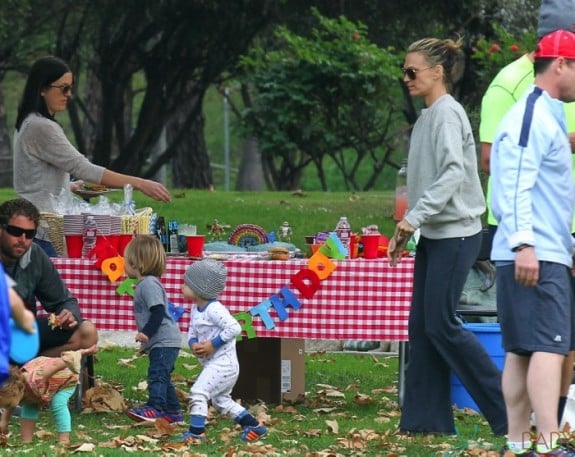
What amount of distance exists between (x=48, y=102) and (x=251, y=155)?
25.1 meters

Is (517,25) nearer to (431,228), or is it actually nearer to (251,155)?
(431,228)

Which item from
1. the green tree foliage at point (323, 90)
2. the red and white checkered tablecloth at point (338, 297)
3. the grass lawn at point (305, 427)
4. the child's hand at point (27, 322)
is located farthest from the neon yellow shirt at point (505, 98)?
the green tree foliage at point (323, 90)

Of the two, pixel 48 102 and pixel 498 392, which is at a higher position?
pixel 48 102

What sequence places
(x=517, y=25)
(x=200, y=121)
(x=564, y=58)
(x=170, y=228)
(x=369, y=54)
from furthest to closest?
(x=200, y=121) < (x=369, y=54) < (x=517, y=25) < (x=170, y=228) < (x=564, y=58)

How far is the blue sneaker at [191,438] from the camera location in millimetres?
6801

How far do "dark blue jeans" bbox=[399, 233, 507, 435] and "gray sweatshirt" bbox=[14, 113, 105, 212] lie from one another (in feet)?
7.12

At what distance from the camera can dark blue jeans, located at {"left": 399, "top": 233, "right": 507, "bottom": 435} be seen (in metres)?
6.64

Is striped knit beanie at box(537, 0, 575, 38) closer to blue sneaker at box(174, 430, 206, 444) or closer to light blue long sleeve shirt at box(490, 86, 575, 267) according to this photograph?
light blue long sleeve shirt at box(490, 86, 575, 267)

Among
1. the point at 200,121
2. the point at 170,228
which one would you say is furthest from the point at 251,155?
the point at 170,228

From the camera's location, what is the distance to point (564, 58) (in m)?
5.59

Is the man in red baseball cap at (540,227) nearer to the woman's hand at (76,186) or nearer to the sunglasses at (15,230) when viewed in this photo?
the sunglasses at (15,230)

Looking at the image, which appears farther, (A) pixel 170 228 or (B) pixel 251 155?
(B) pixel 251 155

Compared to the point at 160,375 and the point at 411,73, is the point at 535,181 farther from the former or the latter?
the point at 160,375

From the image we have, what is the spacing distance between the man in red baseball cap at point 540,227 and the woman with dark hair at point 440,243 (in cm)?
92
